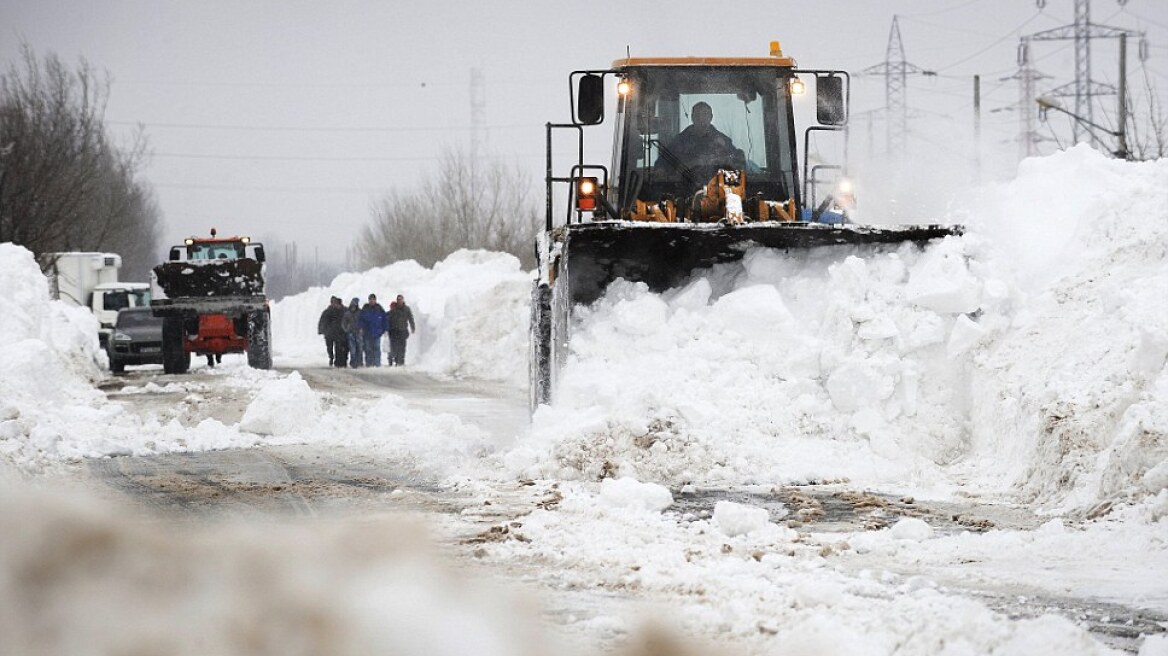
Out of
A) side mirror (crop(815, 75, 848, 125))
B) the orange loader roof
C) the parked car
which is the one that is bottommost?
the parked car

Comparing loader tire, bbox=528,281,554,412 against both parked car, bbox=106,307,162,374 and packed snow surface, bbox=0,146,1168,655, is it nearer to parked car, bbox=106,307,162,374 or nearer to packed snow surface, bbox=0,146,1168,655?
packed snow surface, bbox=0,146,1168,655

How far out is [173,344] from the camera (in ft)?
70.9

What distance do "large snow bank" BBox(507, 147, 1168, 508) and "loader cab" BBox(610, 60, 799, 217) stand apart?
52.3 inches

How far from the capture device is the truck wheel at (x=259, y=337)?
2155cm

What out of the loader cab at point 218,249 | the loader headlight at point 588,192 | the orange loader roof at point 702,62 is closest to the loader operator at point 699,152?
the orange loader roof at point 702,62

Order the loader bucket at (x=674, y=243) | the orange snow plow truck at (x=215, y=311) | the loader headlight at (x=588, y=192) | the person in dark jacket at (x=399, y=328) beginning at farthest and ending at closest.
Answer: the person in dark jacket at (x=399, y=328) < the orange snow plow truck at (x=215, y=311) < the loader headlight at (x=588, y=192) < the loader bucket at (x=674, y=243)

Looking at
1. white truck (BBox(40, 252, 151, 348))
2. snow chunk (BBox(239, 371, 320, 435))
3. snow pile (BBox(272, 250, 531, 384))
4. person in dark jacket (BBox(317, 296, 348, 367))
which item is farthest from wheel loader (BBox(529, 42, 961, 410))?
white truck (BBox(40, 252, 151, 348))

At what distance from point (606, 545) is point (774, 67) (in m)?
6.07

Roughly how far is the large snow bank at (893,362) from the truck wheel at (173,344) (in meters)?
13.7

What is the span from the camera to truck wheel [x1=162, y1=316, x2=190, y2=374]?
21.6 meters

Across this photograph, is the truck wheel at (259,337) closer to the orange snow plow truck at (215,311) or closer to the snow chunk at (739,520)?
the orange snow plow truck at (215,311)

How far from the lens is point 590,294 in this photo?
9.72 m

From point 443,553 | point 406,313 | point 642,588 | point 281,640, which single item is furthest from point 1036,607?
point 406,313

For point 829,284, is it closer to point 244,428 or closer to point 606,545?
point 606,545
